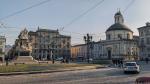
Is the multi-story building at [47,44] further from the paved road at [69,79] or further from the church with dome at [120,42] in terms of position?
the paved road at [69,79]

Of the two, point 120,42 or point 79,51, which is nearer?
point 120,42

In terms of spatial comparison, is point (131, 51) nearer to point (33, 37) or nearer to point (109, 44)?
point (109, 44)

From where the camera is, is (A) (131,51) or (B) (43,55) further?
(B) (43,55)

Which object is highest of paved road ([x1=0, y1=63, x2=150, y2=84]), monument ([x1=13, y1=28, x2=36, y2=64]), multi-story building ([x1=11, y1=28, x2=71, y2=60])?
multi-story building ([x1=11, y1=28, x2=71, y2=60])

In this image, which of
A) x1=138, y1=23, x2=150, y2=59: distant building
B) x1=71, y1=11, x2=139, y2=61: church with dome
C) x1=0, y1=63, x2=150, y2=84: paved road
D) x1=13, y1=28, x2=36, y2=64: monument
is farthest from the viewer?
x1=71, y1=11, x2=139, y2=61: church with dome

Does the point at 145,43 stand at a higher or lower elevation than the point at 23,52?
Result: higher

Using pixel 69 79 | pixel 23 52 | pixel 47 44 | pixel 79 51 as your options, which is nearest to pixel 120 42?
pixel 47 44

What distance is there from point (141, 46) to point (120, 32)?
361 inches

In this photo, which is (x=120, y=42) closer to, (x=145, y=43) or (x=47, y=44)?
(x=145, y=43)

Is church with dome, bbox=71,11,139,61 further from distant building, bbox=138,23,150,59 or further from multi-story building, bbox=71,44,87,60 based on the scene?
multi-story building, bbox=71,44,87,60

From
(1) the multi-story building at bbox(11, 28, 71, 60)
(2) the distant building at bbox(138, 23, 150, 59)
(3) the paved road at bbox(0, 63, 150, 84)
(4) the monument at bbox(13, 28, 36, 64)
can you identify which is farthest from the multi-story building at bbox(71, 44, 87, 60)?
(3) the paved road at bbox(0, 63, 150, 84)

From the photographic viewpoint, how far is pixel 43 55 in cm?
13388

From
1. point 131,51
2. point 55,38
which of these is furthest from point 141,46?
point 55,38

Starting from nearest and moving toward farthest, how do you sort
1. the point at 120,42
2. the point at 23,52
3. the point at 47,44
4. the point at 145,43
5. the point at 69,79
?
the point at 69,79 < the point at 23,52 < the point at 145,43 < the point at 120,42 < the point at 47,44
